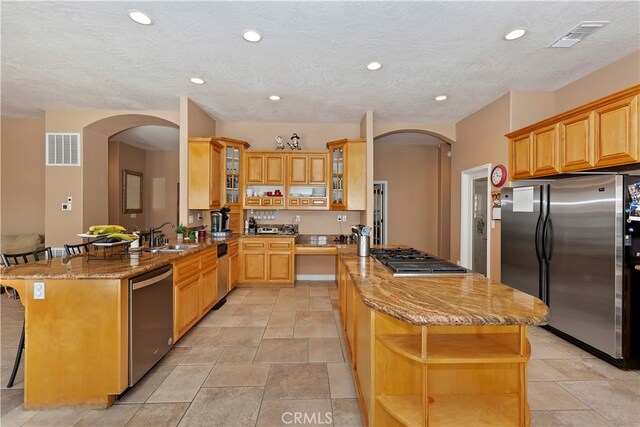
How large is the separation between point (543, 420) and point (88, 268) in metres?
3.39

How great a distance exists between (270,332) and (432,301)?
226 centimetres

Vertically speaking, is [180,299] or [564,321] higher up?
[180,299]

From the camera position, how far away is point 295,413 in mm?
1951

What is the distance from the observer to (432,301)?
4.87 ft

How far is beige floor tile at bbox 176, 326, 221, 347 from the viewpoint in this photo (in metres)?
2.94

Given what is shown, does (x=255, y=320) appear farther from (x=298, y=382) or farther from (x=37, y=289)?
(x=37, y=289)

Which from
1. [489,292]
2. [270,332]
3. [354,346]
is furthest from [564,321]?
[270,332]

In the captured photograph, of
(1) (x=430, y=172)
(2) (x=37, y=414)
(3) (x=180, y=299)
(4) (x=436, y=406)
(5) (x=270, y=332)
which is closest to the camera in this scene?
(4) (x=436, y=406)

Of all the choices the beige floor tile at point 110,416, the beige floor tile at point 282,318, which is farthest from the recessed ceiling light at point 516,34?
the beige floor tile at point 110,416

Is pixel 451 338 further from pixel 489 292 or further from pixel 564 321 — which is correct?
pixel 564 321

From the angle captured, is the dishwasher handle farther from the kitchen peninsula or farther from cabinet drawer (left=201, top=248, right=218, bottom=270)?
cabinet drawer (left=201, top=248, right=218, bottom=270)

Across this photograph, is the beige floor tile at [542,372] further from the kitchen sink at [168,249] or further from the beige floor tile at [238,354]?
the kitchen sink at [168,249]

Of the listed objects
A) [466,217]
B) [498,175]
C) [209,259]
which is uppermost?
[498,175]

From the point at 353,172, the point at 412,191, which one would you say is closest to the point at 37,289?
the point at 353,172
